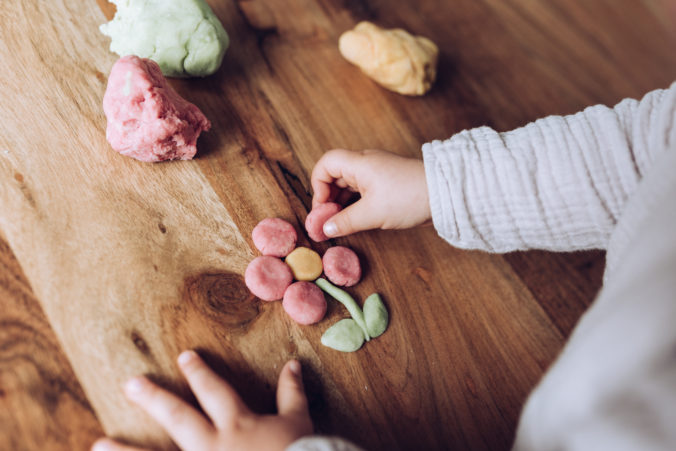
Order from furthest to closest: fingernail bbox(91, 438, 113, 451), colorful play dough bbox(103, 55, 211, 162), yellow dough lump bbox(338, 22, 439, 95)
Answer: yellow dough lump bbox(338, 22, 439, 95) → colorful play dough bbox(103, 55, 211, 162) → fingernail bbox(91, 438, 113, 451)

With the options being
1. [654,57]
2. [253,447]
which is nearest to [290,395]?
[253,447]

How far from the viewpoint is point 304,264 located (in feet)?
2.05

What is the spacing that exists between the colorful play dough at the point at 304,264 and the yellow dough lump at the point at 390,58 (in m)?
0.36

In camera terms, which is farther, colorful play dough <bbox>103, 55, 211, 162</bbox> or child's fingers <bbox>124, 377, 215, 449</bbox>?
colorful play dough <bbox>103, 55, 211, 162</bbox>

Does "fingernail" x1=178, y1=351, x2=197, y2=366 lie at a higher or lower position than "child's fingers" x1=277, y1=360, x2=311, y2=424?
higher

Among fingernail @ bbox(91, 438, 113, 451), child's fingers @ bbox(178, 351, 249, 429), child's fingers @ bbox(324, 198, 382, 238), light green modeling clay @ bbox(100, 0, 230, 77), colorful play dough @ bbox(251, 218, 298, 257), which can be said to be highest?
light green modeling clay @ bbox(100, 0, 230, 77)

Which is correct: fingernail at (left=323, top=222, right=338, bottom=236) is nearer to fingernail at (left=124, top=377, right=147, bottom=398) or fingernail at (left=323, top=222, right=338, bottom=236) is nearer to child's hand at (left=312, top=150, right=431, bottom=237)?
child's hand at (left=312, top=150, right=431, bottom=237)

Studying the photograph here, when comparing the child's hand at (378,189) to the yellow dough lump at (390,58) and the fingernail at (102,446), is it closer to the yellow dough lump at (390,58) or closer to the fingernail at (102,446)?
the yellow dough lump at (390,58)

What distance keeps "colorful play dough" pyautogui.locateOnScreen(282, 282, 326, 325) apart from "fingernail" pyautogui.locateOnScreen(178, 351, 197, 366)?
124 millimetres

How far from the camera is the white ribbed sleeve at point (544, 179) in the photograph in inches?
23.6

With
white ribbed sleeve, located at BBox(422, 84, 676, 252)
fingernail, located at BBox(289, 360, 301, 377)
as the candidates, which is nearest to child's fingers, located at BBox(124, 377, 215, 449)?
fingernail, located at BBox(289, 360, 301, 377)

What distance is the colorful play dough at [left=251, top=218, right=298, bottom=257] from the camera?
623 mm

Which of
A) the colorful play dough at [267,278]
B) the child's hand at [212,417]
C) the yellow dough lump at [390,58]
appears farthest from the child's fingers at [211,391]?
the yellow dough lump at [390,58]

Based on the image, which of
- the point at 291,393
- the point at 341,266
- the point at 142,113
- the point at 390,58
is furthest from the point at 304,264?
the point at 390,58
